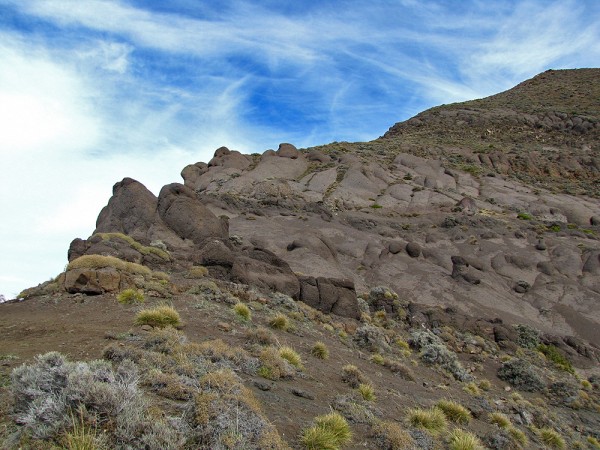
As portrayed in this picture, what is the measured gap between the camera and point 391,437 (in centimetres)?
954

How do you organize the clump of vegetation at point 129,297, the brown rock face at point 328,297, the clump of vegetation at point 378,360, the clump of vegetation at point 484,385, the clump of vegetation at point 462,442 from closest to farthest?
the clump of vegetation at point 462,442 → the clump of vegetation at point 129,297 → the clump of vegetation at point 378,360 → the clump of vegetation at point 484,385 → the brown rock face at point 328,297

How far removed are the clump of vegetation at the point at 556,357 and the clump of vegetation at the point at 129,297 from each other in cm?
2647

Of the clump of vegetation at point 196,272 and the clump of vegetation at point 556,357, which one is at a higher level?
the clump of vegetation at point 196,272

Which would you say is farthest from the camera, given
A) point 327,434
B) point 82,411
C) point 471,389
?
point 471,389

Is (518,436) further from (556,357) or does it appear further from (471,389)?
(556,357)

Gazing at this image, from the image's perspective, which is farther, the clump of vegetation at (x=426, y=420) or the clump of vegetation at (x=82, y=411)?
the clump of vegetation at (x=426, y=420)

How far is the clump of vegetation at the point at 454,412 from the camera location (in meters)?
13.6

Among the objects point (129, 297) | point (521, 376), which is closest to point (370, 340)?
point (521, 376)

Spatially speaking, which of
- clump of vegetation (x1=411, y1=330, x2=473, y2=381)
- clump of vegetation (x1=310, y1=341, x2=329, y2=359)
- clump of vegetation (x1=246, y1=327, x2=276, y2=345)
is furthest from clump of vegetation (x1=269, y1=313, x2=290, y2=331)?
clump of vegetation (x1=411, y1=330, x2=473, y2=381)

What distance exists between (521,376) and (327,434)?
64.5ft

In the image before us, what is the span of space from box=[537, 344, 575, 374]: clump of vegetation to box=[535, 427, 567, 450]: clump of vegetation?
15.2 m

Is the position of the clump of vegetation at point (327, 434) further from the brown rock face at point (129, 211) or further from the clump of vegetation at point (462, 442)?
the brown rock face at point (129, 211)

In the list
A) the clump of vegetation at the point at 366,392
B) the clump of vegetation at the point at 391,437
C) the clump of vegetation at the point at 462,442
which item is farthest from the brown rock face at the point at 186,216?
the clump of vegetation at the point at 391,437

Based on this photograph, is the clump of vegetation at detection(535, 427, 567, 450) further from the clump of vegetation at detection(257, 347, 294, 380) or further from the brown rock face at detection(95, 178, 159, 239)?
the brown rock face at detection(95, 178, 159, 239)
